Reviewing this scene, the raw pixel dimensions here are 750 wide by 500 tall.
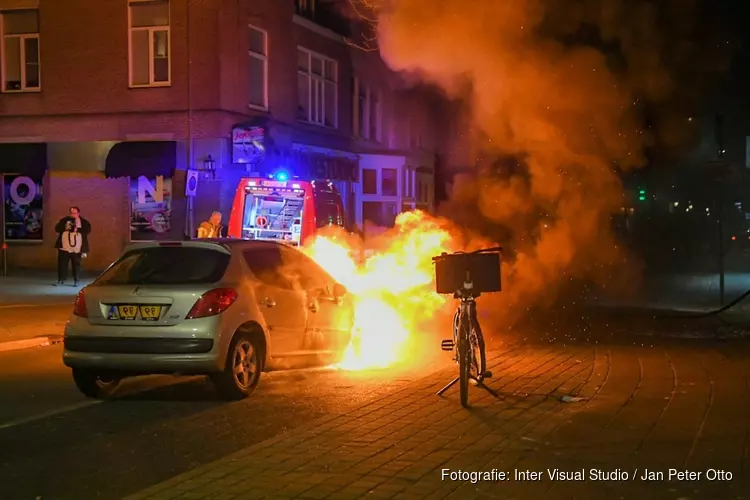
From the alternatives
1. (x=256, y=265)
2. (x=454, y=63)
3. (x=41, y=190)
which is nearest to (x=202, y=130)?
(x=41, y=190)

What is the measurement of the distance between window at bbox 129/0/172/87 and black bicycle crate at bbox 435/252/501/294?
A: 17.0m

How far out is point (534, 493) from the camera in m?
5.36

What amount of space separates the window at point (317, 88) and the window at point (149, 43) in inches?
192

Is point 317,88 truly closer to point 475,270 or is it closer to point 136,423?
point 475,270

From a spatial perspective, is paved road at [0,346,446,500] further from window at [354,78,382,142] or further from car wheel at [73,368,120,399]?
window at [354,78,382,142]

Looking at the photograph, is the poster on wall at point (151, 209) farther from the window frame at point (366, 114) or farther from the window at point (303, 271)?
the window at point (303, 271)

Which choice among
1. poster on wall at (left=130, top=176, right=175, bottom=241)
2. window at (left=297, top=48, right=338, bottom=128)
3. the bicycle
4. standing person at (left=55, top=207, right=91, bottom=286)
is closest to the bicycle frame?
the bicycle

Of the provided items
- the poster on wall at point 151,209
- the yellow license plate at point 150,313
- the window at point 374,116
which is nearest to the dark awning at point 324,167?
the window at point 374,116

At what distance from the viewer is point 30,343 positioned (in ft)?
41.6

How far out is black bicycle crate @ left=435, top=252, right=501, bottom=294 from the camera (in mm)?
8289

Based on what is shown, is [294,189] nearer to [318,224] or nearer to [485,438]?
[318,224]

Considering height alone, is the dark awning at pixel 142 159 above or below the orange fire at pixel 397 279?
above

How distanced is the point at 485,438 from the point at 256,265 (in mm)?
3459

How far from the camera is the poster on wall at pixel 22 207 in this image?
24812mm
